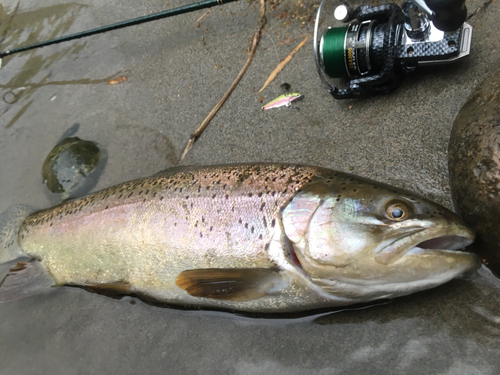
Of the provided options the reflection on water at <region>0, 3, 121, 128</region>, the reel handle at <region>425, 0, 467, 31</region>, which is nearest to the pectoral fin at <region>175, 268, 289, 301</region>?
the reel handle at <region>425, 0, 467, 31</region>

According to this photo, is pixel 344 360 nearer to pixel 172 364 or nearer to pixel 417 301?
pixel 417 301

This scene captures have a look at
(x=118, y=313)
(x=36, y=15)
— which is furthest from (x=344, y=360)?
(x=36, y=15)

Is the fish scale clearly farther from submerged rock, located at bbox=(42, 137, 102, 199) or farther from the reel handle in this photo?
the reel handle

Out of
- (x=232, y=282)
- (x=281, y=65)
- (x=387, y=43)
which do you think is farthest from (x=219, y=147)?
(x=387, y=43)

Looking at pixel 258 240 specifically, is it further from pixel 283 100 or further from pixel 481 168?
pixel 283 100

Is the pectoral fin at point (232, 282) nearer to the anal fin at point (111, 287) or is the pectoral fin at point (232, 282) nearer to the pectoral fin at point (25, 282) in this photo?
the anal fin at point (111, 287)

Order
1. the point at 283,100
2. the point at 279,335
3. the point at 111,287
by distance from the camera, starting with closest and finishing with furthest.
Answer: the point at 279,335, the point at 111,287, the point at 283,100
